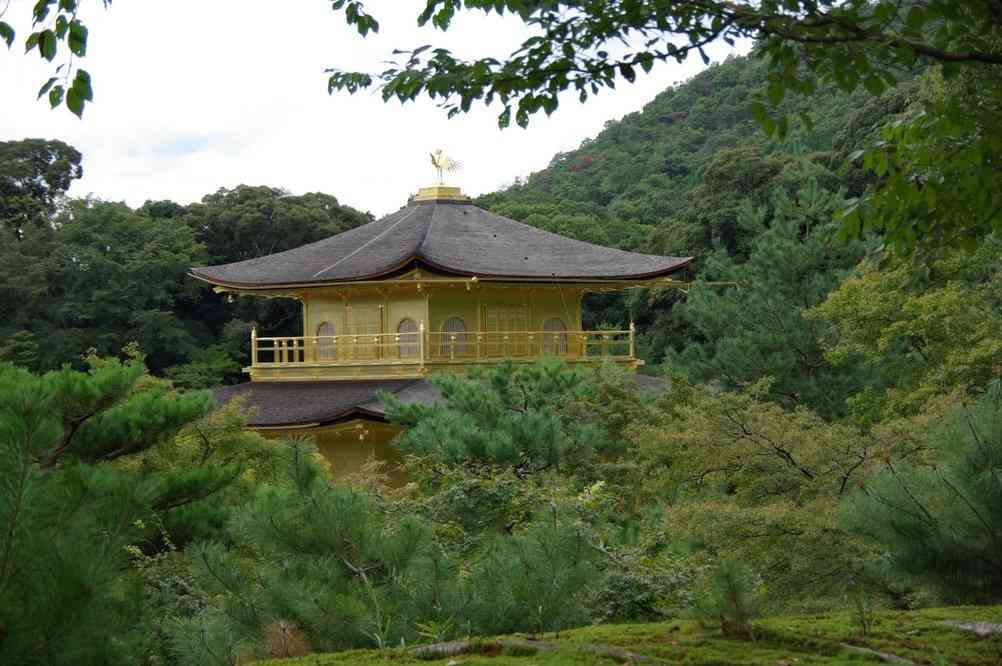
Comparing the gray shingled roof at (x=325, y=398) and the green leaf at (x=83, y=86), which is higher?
the green leaf at (x=83, y=86)

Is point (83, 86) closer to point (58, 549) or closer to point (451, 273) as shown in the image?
point (58, 549)

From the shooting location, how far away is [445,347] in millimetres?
24281

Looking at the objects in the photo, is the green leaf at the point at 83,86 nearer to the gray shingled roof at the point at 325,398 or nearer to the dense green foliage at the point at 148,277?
the gray shingled roof at the point at 325,398

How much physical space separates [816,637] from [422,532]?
6.00 ft

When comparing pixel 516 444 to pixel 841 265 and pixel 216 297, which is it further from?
pixel 216 297

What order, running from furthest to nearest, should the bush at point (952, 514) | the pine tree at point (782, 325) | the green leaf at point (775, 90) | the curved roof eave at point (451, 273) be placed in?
the pine tree at point (782, 325)
the curved roof eave at point (451, 273)
the bush at point (952, 514)
the green leaf at point (775, 90)

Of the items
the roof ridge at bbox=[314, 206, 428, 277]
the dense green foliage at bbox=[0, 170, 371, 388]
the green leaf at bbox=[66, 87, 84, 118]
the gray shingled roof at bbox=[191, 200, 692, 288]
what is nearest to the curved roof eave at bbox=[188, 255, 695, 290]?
the gray shingled roof at bbox=[191, 200, 692, 288]

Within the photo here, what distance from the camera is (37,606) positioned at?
420cm

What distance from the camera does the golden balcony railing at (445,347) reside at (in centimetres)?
2359

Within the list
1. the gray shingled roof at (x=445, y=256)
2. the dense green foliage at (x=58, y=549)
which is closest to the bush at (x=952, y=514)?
the dense green foliage at (x=58, y=549)

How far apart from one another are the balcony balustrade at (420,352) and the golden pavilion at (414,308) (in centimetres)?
2

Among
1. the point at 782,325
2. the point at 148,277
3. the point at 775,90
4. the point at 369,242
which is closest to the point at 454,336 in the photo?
the point at 369,242

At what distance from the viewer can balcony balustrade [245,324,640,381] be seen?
23516mm

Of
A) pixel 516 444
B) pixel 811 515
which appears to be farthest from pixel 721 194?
pixel 811 515
